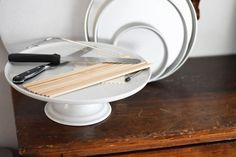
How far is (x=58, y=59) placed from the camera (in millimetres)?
723

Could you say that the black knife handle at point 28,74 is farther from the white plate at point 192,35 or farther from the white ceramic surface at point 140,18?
the white plate at point 192,35

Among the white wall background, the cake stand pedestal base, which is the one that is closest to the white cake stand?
the cake stand pedestal base

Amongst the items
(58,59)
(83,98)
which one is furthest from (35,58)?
(83,98)

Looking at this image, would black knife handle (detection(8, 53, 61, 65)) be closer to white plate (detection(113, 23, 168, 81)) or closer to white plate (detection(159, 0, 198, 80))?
white plate (detection(113, 23, 168, 81))

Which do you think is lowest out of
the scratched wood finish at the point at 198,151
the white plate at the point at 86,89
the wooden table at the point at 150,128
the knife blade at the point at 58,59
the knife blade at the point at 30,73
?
the scratched wood finish at the point at 198,151

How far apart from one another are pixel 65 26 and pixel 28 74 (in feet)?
0.78

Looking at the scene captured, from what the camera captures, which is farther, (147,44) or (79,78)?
(147,44)

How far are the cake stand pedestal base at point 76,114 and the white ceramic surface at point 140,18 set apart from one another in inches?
7.9

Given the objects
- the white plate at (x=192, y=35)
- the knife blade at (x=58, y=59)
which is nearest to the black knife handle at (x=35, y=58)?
the knife blade at (x=58, y=59)

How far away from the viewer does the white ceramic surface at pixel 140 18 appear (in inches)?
32.4

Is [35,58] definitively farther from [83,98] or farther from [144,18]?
[144,18]

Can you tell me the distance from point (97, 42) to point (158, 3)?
0.16 meters

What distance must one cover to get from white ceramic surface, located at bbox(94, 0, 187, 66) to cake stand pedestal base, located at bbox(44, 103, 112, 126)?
7.9 inches

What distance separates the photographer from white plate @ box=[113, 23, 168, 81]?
0.84m
